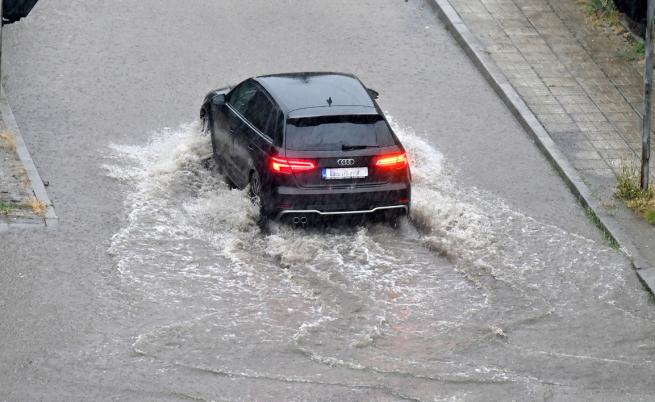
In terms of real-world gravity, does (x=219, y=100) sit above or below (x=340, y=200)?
above

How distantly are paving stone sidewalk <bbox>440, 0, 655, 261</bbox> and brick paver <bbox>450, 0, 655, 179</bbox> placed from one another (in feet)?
0.04

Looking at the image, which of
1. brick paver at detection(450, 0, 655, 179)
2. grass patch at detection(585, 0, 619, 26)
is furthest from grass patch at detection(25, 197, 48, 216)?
grass patch at detection(585, 0, 619, 26)

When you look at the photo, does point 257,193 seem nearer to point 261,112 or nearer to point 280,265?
point 261,112

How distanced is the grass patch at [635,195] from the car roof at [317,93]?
138 inches

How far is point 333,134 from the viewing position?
13398 millimetres

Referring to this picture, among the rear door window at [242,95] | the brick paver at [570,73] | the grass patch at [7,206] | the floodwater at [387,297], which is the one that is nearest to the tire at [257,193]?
the floodwater at [387,297]

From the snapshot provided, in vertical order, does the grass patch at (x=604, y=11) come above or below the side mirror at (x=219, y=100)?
below

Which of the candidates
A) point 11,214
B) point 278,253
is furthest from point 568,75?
point 11,214

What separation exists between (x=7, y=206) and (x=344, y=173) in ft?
12.5

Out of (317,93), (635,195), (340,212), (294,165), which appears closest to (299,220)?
(340,212)

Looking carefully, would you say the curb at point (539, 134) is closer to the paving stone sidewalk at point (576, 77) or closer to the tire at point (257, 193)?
the paving stone sidewalk at point (576, 77)

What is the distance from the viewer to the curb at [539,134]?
44.8 ft

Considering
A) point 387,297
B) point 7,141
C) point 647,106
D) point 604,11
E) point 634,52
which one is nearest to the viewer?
point 387,297

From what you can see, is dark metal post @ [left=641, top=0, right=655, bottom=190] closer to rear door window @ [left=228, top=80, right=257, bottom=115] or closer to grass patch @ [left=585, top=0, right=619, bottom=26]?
rear door window @ [left=228, top=80, right=257, bottom=115]
